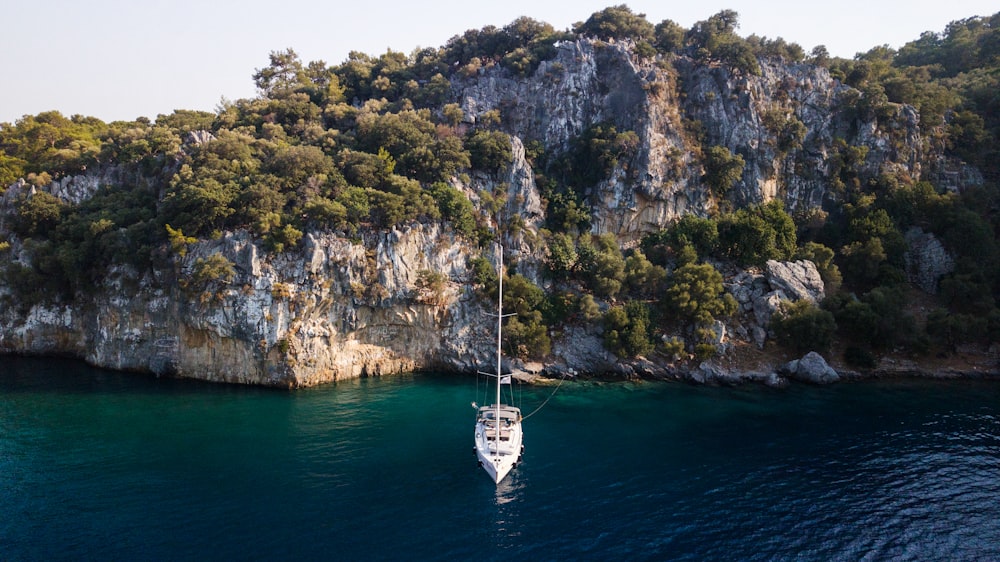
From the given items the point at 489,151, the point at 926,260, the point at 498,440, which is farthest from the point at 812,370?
the point at 489,151

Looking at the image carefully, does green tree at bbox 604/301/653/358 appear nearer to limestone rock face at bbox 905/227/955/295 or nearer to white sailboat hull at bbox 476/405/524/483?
white sailboat hull at bbox 476/405/524/483

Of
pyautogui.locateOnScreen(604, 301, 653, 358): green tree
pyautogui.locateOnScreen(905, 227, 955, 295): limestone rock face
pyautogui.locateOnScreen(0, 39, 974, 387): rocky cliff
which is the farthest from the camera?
pyautogui.locateOnScreen(905, 227, 955, 295): limestone rock face

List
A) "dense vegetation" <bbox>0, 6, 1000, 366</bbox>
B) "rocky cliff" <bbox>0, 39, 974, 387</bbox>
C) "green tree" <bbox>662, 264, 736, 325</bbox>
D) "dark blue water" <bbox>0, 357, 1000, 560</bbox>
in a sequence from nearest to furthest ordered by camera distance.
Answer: "dark blue water" <bbox>0, 357, 1000, 560</bbox> → "rocky cliff" <bbox>0, 39, 974, 387</bbox> → "dense vegetation" <bbox>0, 6, 1000, 366</bbox> → "green tree" <bbox>662, 264, 736, 325</bbox>

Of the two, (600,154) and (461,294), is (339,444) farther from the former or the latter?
(600,154)

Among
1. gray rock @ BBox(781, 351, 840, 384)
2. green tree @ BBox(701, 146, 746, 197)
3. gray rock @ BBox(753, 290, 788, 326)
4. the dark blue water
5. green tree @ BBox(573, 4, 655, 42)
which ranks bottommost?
the dark blue water

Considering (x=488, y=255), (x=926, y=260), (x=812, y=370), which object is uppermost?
(x=488, y=255)

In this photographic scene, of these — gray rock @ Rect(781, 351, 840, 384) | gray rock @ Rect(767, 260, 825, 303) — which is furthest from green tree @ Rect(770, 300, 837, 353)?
gray rock @ Rect(767, 260, 825, 303)

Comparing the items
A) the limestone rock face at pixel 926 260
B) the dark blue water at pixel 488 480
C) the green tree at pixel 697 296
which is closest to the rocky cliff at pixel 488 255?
the green tree at pixel 697 296

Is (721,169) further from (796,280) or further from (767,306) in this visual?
(767,306)
